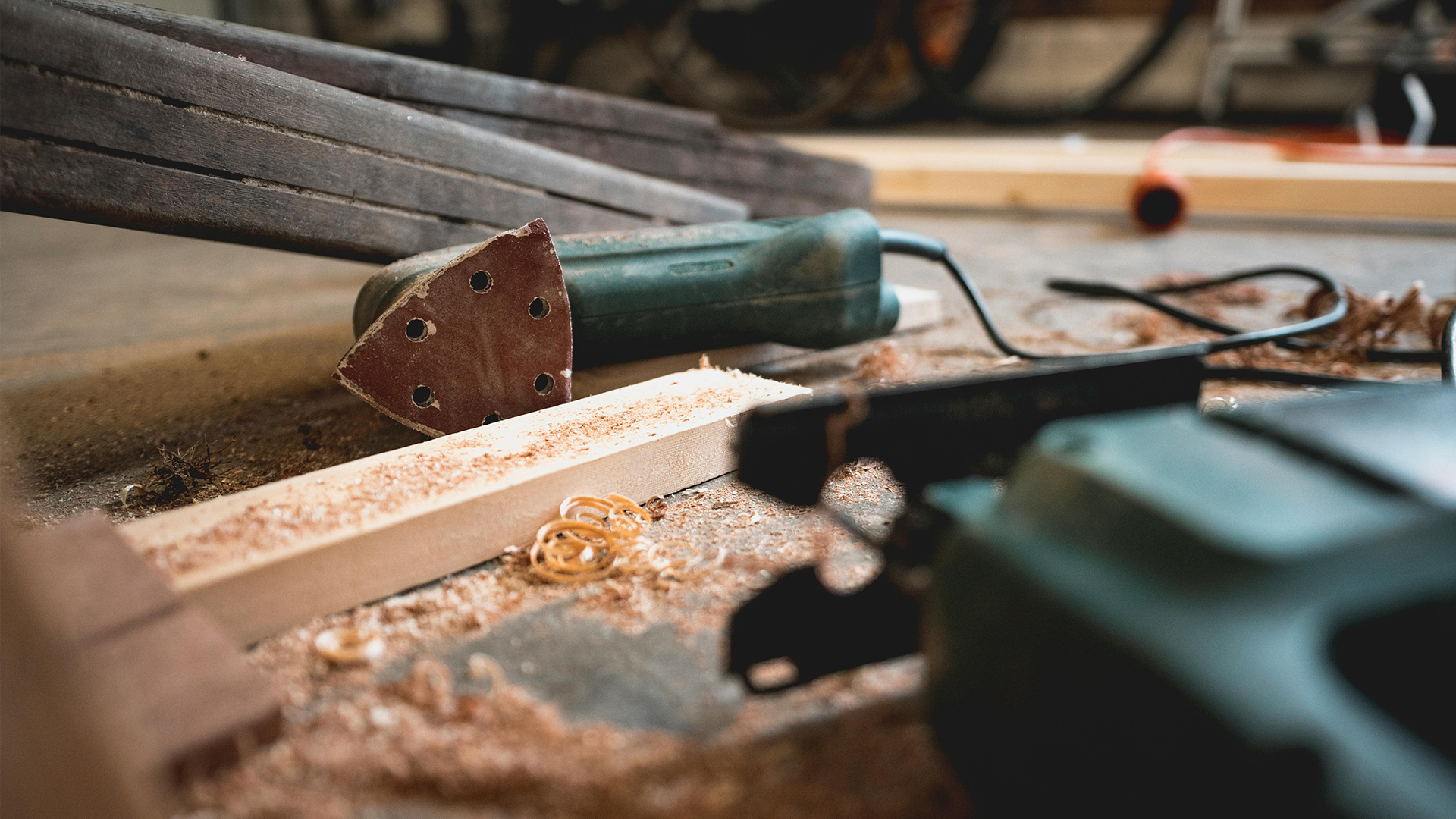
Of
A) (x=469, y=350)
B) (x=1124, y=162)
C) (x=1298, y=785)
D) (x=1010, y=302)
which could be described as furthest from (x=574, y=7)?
(x=1298, y=785)

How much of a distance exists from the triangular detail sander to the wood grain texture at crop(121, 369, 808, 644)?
9cm

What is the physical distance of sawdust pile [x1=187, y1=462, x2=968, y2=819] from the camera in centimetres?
62

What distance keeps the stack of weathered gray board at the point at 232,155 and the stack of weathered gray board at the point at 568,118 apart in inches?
6.1

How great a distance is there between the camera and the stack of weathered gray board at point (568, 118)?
1.37m

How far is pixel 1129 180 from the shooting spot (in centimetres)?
281

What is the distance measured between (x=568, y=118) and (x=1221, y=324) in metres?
1.40

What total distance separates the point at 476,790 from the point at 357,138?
3.46ft

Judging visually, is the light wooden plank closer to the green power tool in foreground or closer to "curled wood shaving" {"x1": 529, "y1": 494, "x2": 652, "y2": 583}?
the green power tool in foreground

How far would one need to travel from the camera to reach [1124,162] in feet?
10.1

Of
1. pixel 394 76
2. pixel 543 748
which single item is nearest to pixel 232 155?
pixel 394 76

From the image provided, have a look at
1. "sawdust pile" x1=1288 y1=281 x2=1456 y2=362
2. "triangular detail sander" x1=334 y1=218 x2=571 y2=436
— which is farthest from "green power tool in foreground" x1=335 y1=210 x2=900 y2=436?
"sawdust pile" x1=1288 y1=281 x2=1456 y2=362

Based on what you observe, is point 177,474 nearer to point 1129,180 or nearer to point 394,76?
point 394,76

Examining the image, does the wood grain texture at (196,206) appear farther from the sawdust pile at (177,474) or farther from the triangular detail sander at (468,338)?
the sawdust pile at (177,474)

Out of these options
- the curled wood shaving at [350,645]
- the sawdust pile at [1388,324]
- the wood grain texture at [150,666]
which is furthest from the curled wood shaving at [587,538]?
the sawdust pile at [1388,324]
